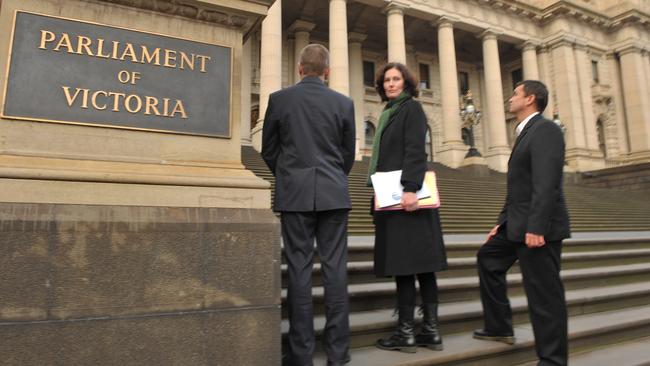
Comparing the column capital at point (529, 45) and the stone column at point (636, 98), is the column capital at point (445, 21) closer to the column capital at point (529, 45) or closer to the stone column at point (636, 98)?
the column capital at point (529, 45)

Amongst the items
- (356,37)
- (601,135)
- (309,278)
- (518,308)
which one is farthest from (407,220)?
(601,135)

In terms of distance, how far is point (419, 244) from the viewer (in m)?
3.28

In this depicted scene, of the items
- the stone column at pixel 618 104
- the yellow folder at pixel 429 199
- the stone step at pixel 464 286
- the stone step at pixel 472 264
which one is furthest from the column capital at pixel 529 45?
the yellow folder at pixel 429 199

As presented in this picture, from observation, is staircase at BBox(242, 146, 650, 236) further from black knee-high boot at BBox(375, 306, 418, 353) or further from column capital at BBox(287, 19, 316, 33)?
column capital at BBox(287, 19, 316, 33)

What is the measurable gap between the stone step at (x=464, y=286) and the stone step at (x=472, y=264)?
9 centimetres

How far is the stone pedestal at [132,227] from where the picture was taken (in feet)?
7.35

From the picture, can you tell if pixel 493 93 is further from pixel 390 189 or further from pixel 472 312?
pixel 390 189

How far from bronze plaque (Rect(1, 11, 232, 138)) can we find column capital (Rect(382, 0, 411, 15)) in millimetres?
22111

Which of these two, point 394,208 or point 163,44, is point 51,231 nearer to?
point 163,44

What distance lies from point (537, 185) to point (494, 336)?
54.0 inches

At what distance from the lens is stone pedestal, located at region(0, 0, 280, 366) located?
2.24 meters

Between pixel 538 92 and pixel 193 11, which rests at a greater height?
pixel 193 11

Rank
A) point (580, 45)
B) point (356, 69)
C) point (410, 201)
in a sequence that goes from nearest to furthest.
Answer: point (410, 201) → point (356, 69) → point (580, 45)

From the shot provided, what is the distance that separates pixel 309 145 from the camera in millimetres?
2881
